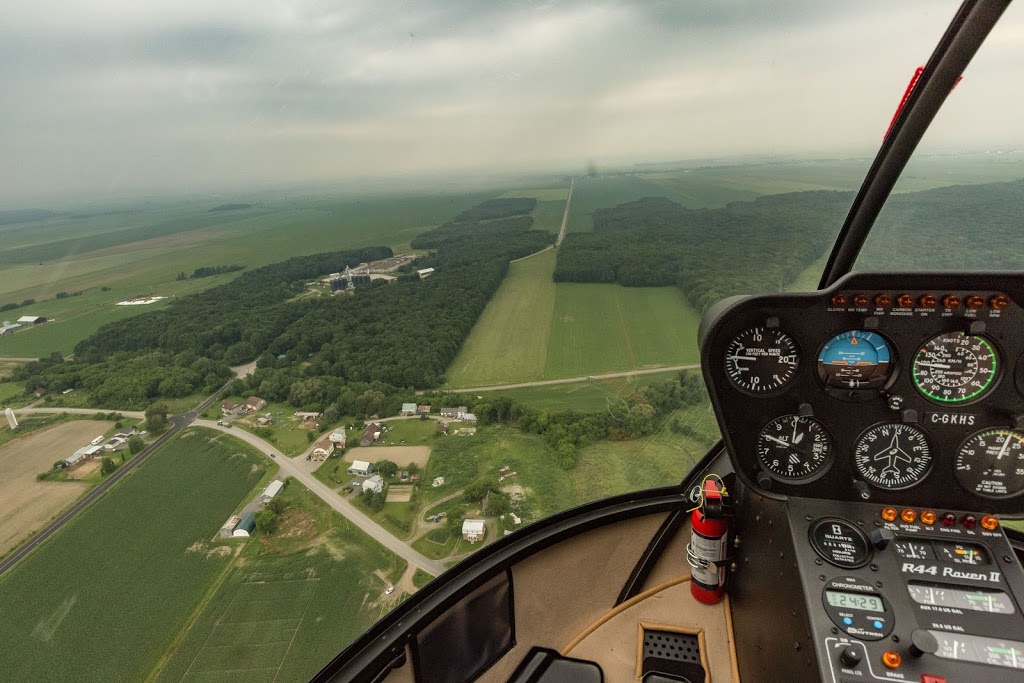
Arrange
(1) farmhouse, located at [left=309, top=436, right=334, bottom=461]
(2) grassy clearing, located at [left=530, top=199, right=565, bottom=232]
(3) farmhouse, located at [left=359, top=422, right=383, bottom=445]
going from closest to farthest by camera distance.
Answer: (1) farmhouse, located at [left=309, top=436, right=334, bottom=461], (3) farmhouse, located at [left=359, top=422, right=383, bottom=445], (2) grassy clearing, located at [left=530, top=199, right=565, bottom=232]

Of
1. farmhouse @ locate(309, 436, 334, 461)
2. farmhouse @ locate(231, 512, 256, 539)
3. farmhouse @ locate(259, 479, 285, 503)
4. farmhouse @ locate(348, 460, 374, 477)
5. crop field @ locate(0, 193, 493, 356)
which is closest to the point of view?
farmhouse @ locate(231, 512, 256, 539)

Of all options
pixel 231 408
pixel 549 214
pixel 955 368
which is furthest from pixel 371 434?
pixel 549 214

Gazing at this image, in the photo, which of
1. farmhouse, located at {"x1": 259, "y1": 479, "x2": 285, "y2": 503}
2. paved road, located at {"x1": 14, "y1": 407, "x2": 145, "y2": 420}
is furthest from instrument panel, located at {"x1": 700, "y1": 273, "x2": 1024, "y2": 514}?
paved road, located at {"x1": 14, "y1": 407, "x2": 145, "y2": 420}

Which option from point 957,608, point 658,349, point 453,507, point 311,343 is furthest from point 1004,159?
point 311,343

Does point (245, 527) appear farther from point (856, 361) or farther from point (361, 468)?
point (856, 361)

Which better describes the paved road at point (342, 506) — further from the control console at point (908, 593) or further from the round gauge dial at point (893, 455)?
the round gauge dial at point (893, 455)

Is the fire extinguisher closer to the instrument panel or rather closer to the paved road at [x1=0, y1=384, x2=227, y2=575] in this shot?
the instrument panel

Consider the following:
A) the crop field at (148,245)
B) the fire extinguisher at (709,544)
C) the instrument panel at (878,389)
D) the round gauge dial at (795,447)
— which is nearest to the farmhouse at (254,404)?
the crop field at (148,245)
